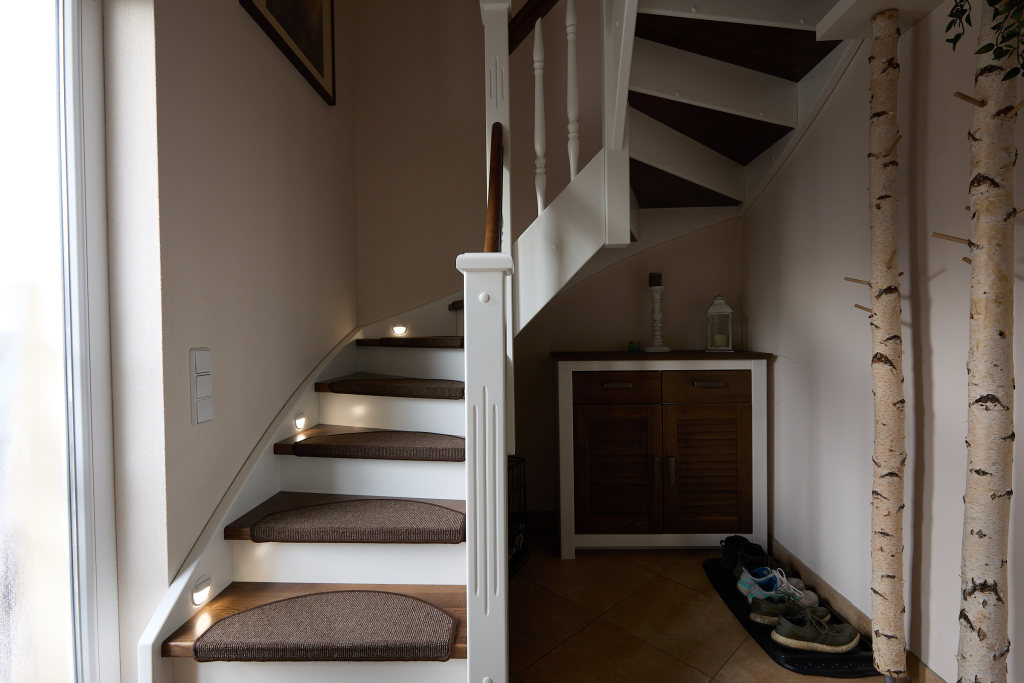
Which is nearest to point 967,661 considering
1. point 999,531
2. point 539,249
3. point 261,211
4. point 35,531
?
point 999,531

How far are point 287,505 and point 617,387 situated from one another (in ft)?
4.97

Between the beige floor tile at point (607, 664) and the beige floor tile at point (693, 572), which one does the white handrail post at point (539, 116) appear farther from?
the beige floor tile at point (693, 572)

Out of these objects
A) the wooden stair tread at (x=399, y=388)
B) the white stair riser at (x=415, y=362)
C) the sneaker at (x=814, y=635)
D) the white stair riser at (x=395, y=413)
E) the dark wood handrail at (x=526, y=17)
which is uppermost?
the dark wood handrail at (x=526, y=17)

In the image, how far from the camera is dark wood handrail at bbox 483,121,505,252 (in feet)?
4.88

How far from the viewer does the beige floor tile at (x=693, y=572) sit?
Result: 214 cm

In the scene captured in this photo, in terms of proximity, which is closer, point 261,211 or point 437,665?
point 437,665

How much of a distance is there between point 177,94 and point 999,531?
2.32 meters

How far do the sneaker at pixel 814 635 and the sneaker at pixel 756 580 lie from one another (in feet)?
0.68

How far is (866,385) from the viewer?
174 centimetres

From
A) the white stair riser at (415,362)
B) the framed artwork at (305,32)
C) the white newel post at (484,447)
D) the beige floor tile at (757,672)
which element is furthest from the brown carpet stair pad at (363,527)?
the framed artwork at (305,32)

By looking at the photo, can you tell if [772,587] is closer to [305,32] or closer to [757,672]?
[757,672]

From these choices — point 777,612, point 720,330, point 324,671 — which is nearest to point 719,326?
point 720,330

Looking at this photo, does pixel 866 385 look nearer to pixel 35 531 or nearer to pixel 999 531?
pixel 999 531

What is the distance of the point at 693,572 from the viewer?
2271 millimetres
